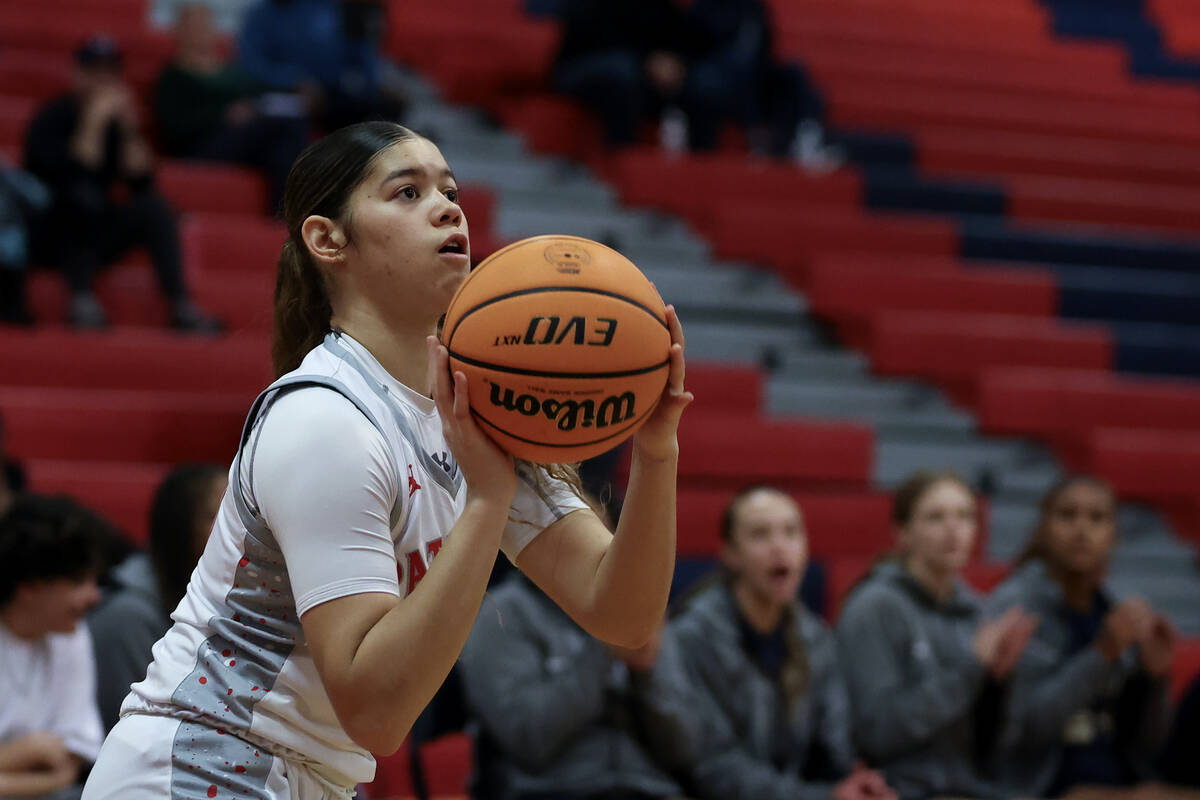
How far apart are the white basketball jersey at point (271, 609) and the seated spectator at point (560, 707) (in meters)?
2.22

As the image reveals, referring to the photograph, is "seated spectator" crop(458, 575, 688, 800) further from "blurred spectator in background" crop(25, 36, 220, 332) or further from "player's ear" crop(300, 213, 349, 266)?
"blurred spectator in background" crop(25, 36, 220, 332)

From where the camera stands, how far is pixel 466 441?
1.88 meters

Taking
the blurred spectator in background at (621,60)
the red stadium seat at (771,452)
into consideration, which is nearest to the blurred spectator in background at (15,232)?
Answer: the red stadium seat at (771,452)

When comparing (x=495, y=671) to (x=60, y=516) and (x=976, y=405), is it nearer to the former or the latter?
(x=60, y=516)

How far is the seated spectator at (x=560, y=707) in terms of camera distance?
4.22 meters

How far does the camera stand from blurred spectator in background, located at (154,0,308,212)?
723cm

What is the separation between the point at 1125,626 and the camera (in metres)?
4.90

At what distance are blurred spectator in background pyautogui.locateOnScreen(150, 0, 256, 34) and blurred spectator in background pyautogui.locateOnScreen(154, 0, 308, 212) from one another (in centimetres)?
137

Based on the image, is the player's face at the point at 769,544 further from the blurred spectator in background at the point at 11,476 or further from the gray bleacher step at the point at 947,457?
the gray bleacher step at the point at 947,457

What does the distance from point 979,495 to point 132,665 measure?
4.40 m

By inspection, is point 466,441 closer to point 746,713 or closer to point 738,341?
point 746,713

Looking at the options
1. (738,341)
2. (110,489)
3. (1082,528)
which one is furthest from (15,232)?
(1082,528)

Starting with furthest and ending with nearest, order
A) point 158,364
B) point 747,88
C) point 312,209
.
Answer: point 747,88, point 158,364, point 312,209

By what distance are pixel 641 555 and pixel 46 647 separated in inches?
89.3
